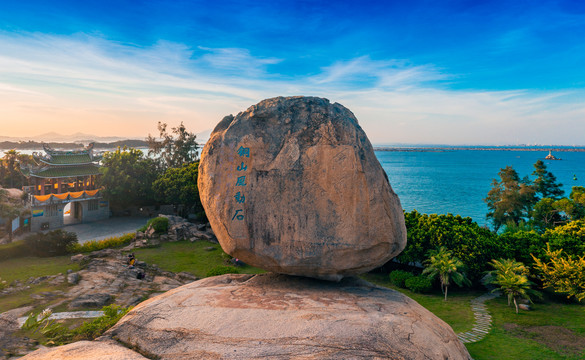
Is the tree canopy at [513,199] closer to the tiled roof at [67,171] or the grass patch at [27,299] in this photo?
the grass patch at [27,299]

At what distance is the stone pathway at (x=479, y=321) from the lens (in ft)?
44.5

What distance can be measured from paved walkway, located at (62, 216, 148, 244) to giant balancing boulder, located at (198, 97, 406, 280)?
26086mm

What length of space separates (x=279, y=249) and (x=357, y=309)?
241 centimetres

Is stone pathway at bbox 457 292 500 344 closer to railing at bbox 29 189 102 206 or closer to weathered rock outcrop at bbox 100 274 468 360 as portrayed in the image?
weathered rock outcrop at bbox 100 274 468 360

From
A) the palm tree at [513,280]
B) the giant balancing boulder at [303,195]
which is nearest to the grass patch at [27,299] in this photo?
the giant balancing boulder at [303,195]

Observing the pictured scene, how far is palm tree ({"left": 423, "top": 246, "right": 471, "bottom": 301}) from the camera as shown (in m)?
17.3

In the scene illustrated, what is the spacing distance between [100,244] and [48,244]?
3157mm

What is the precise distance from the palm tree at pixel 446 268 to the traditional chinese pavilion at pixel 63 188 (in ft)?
107

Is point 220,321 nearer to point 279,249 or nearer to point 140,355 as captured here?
point 140,355

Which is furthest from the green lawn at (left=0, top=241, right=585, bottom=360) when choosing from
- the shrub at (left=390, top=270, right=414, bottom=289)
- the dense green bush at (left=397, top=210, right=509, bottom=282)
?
the dense green bush at (left=397, top=210, right=509, bottom=282)

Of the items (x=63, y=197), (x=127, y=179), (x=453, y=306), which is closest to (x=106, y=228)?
(x=63, y=197)

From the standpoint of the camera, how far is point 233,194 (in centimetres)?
961

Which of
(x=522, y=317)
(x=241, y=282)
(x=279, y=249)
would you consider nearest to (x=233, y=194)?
(x=279, y=249)

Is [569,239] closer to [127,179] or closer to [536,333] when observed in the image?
[536,333]
